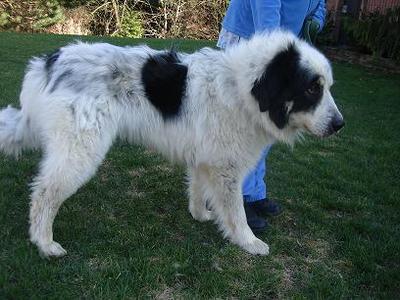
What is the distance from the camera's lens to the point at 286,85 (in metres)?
3.34

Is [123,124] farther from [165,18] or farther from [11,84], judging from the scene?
[165,18]

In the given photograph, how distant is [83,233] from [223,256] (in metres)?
1.04

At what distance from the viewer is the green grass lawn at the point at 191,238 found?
3.15m

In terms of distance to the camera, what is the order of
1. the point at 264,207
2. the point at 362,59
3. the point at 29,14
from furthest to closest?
1. the point at 29,14
2. the point at 362,59
3. the point at 264,207

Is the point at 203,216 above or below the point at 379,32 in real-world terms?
below

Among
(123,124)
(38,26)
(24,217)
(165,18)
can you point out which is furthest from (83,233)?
(165,18)

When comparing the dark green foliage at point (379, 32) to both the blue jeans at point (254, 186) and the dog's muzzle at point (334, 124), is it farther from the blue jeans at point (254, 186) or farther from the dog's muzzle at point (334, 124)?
the dog's muzzle at point (334, 124)

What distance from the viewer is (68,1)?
1770cm

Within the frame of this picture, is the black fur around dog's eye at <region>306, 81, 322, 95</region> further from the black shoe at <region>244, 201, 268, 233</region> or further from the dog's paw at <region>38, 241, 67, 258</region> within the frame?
the dog's paw at <region>38, 241, 67, 258</region>

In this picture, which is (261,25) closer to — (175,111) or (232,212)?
(175,111)

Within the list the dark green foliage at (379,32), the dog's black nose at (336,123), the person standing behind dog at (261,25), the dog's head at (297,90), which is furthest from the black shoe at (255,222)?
the dark green foliage at (379,32)

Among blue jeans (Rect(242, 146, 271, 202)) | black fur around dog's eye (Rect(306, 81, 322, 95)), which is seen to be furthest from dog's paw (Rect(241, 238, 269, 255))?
black fur around dog's eye (Rect(306, 81, 322, 95))

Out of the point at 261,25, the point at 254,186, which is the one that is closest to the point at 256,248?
the point at 254,186

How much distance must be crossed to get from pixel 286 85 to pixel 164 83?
2.73ft
